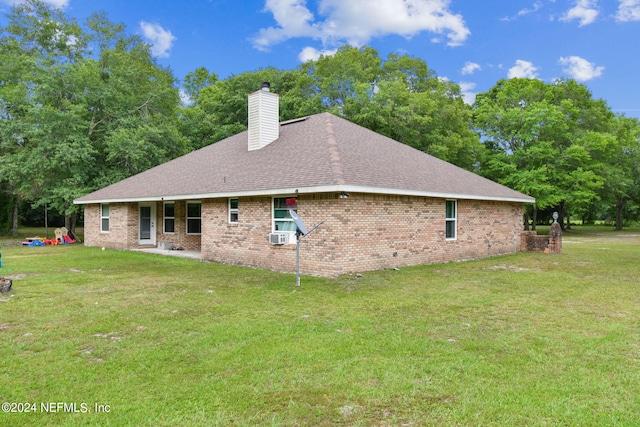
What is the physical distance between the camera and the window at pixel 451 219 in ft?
44.6

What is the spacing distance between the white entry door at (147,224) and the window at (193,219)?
192 cm

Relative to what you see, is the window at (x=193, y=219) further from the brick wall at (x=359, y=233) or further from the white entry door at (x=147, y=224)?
the white entry door at (x=147, y=224)

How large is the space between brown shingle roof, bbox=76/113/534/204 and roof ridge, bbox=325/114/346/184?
0.03 m

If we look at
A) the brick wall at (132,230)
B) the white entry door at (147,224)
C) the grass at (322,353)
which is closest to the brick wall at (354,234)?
the grass at (322,353)

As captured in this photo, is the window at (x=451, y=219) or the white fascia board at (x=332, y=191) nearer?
the white fascia board at (x=332, y=191)

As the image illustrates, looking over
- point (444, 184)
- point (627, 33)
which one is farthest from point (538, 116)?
point (444, 184)

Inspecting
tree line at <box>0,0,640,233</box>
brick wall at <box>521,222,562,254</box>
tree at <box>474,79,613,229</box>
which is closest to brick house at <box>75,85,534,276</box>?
brick wall at <box>521,222,562,254</box>

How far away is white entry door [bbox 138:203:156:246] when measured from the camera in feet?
57.9

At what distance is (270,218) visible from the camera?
37.7 feet

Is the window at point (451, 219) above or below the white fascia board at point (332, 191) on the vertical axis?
below

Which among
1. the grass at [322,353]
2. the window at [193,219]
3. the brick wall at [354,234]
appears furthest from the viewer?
the window at [193,219]

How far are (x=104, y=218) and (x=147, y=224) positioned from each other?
8.25 ft

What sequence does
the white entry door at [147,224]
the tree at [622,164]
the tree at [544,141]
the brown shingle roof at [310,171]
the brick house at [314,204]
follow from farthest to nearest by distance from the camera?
the tree at [622,164] → the tree at [544,141] → the white entry door at [147,224] → the brown shingle roof at [310,171] → the brick house at [314,204]

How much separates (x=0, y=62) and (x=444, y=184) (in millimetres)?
27152
